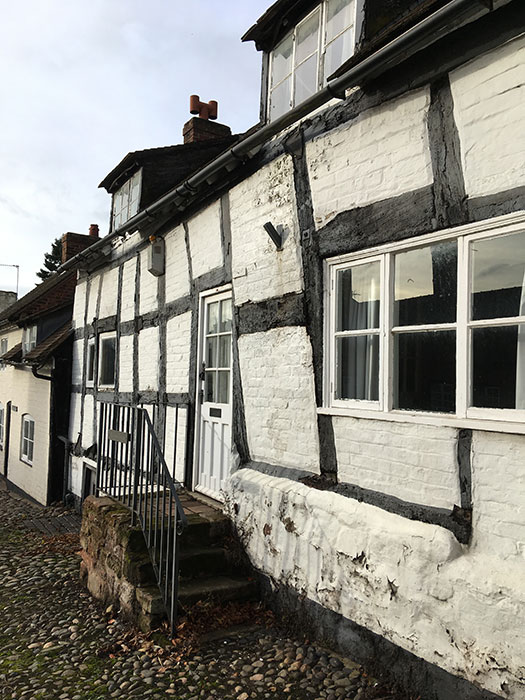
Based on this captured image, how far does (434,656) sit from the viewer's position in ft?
10.3

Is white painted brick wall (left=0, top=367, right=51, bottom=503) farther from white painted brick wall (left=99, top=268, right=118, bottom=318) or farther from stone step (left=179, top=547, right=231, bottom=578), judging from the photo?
stone step (left=179, top=547, right=231, bottom=578)

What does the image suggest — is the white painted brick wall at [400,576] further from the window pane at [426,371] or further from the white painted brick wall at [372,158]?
the white painted brick wall at [372,158]

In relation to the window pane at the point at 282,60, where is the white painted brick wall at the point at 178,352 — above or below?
below

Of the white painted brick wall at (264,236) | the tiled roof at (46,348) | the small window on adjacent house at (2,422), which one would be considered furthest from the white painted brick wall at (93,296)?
the small window on adjacent house at (2,422)

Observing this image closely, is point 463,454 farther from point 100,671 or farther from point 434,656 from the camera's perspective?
point 100,671

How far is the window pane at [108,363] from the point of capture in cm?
928

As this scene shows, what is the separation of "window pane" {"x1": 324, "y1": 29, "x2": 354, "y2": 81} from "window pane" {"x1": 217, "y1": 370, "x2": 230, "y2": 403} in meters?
3.14

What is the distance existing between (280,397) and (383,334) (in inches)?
49.8

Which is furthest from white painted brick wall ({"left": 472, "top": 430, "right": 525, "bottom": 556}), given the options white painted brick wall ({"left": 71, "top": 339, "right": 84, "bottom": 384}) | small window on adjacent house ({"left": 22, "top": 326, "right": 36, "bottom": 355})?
small window on adjacent house ({"left": 22, "top": 326, "right": 36, "bottom": 355})

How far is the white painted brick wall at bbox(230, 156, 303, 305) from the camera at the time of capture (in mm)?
4621

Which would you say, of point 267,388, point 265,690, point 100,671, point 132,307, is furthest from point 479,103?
point 132,307

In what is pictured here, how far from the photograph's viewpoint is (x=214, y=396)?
19.9 ft

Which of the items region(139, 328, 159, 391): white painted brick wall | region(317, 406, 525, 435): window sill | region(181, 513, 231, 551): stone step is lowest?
region(181, 513, 231, 551): stone step

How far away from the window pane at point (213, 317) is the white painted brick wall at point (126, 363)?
2425mm
